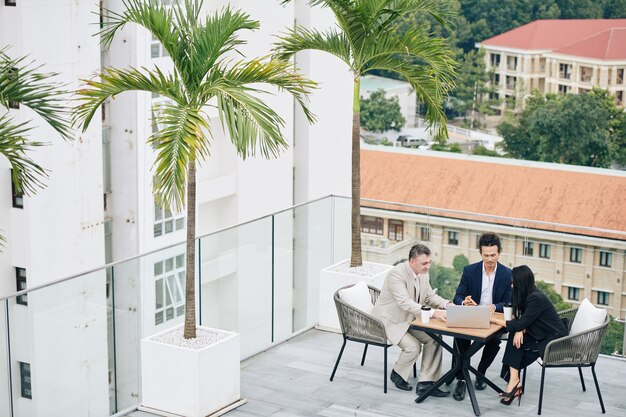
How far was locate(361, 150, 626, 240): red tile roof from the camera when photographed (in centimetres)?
7738

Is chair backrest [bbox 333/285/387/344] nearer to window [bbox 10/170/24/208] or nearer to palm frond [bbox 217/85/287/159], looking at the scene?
palm frond [bbox 217/85/287/159]

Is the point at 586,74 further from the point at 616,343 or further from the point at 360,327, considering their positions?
the point at 360,327

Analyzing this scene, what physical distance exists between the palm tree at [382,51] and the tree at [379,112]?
96.5 metres

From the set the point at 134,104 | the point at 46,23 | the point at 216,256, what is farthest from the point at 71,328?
the point at 134,104

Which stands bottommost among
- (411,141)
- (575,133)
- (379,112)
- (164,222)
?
(411,141)

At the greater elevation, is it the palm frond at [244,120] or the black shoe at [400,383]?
the palm frond at [244,120]

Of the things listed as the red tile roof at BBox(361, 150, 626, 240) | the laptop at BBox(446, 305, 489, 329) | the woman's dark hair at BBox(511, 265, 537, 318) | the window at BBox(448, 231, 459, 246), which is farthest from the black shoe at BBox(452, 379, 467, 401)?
the red tile roof at BBox(361, 150, 626, 240)

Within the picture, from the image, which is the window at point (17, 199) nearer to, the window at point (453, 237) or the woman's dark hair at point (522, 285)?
the window at point (453, 237)

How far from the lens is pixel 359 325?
8.71 m

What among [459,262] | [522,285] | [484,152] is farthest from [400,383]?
[484,152]

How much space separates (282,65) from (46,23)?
14601mm

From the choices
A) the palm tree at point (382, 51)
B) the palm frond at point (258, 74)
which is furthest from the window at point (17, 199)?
the palm frond at point (258, 74)

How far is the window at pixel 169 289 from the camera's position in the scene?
887cm

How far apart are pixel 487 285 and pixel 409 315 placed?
0.72m
